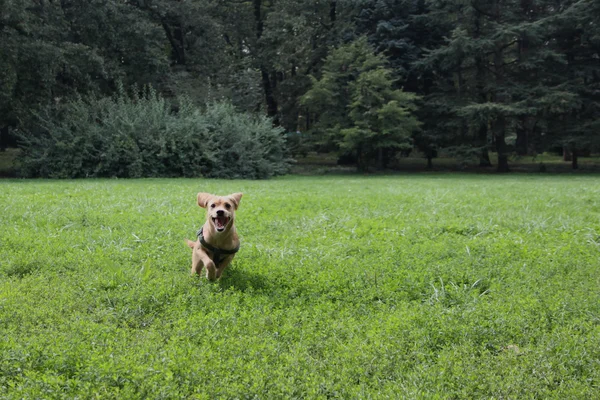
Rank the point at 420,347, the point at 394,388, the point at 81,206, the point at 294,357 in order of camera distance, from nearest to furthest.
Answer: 1. the point at 394,388
2. the point at 294,357
3. the point at 420,347
4. the point at 81,206

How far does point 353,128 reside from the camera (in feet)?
67.3

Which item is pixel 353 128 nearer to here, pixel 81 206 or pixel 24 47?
pixel 24 47

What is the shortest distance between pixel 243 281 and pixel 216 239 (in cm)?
46

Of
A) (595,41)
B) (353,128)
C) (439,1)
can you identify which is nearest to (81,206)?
(353,128)

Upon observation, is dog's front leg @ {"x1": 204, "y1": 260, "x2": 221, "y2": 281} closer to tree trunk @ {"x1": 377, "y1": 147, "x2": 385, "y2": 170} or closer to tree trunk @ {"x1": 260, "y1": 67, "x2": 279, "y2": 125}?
tree trunk @ {"x1": 377, "y1": 147, "x2": 385, "y2": 170}

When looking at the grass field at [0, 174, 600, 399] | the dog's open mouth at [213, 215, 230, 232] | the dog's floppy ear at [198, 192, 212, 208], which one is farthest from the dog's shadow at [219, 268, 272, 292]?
the dog's floppy ear at [198, 192, 212, 208]

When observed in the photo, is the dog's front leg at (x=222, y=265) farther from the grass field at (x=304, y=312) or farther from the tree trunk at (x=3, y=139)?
the tree trunk at (x=3, y=139)

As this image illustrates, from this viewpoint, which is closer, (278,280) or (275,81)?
(278,280)

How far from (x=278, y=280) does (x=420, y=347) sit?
1.43m

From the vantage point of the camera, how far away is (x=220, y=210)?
3406 millimetres

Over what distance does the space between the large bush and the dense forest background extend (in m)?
0.06

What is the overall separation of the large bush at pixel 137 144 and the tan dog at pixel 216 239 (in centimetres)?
1240

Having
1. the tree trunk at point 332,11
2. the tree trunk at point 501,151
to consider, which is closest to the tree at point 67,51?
the tree trunk at point 332,11

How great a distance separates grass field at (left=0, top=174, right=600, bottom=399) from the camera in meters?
2.32
